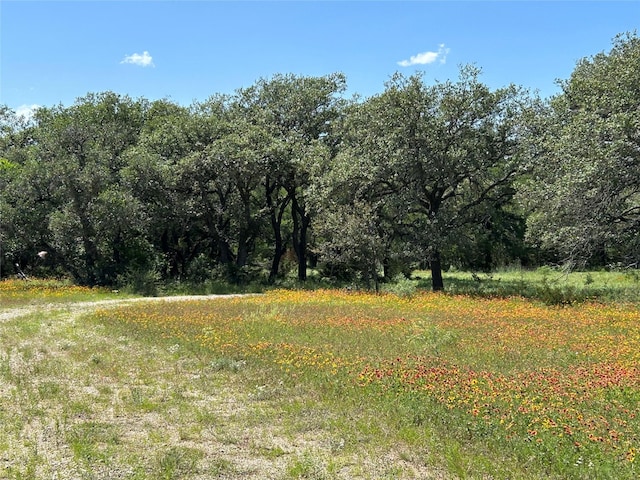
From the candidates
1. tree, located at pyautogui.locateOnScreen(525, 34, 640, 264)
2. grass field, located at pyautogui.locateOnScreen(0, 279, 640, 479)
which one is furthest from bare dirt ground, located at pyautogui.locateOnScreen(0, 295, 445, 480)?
tree, located at pyautogui.locateOnScreen(525, 34, 640, 264)

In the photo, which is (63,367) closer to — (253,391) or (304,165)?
(253,391)

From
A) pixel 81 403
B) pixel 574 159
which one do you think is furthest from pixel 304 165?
pixel 81 403

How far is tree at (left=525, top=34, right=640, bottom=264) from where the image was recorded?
17375 millimetres

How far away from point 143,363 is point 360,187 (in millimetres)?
17608

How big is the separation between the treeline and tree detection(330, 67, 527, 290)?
0.07m

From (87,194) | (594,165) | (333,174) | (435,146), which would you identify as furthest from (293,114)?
(594,165)

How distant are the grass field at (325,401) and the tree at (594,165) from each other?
547 centimetres

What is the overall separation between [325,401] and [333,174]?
19.2m

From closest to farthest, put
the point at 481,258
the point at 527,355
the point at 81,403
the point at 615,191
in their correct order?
the point at 81,403 < the point at 527,355 < the point at 615,191 < the point at 481,258

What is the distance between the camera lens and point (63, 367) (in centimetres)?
1044

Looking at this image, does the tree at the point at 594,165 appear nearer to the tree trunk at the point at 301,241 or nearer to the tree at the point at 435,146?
the tree at the point at 435,146

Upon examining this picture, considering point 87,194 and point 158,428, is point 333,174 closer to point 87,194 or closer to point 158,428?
point 87,194

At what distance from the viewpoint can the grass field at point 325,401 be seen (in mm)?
5793

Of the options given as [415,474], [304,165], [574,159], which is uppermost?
[304,165]
